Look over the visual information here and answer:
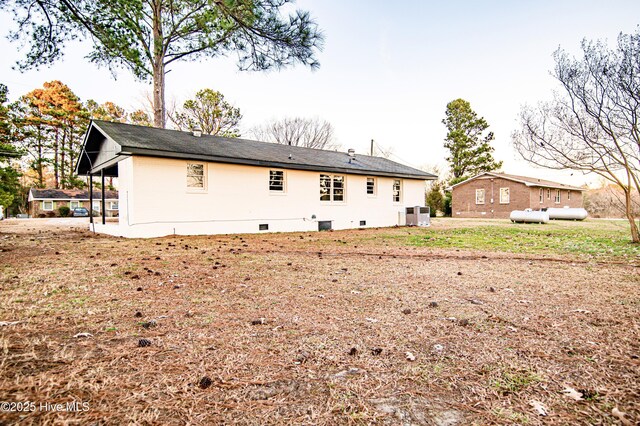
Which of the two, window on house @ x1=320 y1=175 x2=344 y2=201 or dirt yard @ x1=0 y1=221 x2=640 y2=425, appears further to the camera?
window on house @ x1=320 y1=175 x2=344 y2=201

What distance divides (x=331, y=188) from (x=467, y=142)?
26500mm

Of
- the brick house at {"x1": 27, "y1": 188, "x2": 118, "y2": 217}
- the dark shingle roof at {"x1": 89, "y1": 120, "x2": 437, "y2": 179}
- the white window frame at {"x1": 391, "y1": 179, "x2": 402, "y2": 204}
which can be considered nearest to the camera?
the dark shingle roof at {"x1": 89, "y1": 120, "x2": 437, "y2": 179}

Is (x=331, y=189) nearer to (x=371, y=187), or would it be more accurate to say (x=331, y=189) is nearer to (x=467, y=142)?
(x=371, y=187)

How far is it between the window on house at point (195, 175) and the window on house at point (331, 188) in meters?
5.24

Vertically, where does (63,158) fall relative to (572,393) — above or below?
above

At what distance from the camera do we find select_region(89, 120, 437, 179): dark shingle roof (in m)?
10.3

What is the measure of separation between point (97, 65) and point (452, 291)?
11.1 meters

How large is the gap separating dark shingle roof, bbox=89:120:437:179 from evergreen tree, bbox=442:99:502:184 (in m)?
21.3

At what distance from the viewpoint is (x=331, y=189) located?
48.2 ft

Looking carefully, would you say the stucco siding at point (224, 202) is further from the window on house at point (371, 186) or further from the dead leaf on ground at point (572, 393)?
the dead leaf on ground at point (572, 393)

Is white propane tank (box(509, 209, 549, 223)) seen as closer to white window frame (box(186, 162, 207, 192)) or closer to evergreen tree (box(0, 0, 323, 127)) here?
evergreen tree (box(0, 0, 323, 127))

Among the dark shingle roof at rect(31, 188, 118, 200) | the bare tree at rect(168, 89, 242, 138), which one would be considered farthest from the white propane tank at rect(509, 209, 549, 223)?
the dark shingle roof at rect(31, 188, 118, 200)

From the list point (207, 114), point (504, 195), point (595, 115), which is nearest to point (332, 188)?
point (595, 115)

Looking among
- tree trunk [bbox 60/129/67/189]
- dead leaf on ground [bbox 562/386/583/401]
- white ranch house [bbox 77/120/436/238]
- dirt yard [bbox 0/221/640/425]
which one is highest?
tree trunk [bbox 60/129/67/189]
